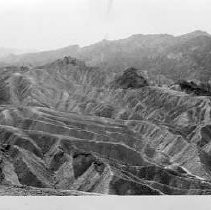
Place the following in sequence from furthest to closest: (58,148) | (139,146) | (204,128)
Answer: (204,128) → (139,146) → (58,148)

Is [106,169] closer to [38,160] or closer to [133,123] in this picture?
[38,160]

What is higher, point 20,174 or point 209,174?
point 20,174

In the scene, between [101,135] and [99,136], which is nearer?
[99,136]

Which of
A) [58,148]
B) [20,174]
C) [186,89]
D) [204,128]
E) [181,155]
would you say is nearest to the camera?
[20,174]

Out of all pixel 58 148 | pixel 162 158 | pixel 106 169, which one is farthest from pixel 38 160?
pixel 162 158

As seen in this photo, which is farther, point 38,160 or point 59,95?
point 59,95

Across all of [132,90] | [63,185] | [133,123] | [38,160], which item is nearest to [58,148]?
[38,160]

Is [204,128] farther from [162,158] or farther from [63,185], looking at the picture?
[63,185]
